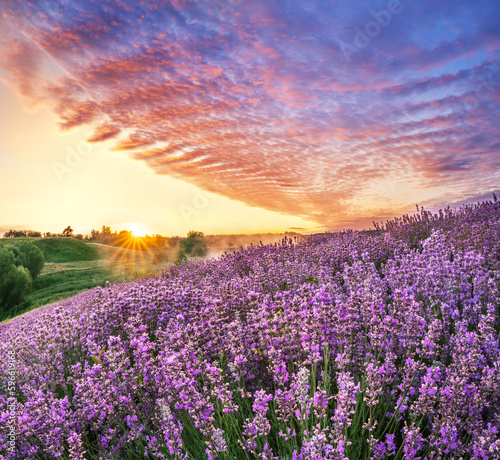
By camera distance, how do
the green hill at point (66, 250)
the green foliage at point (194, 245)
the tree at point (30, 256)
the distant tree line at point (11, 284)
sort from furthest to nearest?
the green hill at point (66, 250), the tree at point (30, 256), the distant tree line at point (11, 284), the green foliage at point (194, 245)

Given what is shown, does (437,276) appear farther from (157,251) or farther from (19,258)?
(19,258)

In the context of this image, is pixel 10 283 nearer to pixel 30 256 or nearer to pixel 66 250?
pixel 30 256

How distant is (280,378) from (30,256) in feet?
135

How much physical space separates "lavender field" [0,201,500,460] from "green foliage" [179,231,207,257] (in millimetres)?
18913

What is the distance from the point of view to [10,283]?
27875mm

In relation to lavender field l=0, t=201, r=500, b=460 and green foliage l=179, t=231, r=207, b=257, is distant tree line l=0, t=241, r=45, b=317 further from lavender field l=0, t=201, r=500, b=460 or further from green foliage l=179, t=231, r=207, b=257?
lavender field l=0, t=201, r=500, b=460

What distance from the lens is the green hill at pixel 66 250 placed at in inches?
1799

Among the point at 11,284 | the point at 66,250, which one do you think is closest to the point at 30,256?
the point at 11,284

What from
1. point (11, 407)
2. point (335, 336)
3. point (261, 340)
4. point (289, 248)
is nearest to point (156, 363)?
point (261, 340)

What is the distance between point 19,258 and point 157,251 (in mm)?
15541

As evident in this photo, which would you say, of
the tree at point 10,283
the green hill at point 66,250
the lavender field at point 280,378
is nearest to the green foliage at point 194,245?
the tree at point 10,283

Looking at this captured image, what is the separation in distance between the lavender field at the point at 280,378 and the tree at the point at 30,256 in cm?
3592

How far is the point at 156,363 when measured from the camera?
3188 mm

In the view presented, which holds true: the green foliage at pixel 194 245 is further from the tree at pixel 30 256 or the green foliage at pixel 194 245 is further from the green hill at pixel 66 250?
the green hill at pixel 66 250
